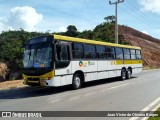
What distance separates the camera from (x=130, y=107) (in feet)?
33.0

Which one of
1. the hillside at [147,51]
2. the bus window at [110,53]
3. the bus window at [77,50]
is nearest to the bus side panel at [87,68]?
the bus window at [77,50]

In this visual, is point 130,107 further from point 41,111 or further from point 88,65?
point 88,65

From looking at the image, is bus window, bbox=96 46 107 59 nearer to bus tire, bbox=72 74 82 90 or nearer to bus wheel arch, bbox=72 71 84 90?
bus wheel arch, bbox=72 71 84 90

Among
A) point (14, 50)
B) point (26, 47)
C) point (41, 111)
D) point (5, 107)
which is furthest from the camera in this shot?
point (14, 50)

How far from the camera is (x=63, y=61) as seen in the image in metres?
14.7

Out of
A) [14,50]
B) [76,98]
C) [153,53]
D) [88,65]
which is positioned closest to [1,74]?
[14,50]

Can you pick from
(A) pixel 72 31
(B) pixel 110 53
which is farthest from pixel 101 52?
(A) pixel 72 31

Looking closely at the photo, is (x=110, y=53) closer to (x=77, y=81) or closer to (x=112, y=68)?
(x=112, y=68)

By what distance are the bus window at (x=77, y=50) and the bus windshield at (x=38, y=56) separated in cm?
201

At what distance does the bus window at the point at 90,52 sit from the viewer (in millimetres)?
17125

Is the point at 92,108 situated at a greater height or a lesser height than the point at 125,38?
lesser

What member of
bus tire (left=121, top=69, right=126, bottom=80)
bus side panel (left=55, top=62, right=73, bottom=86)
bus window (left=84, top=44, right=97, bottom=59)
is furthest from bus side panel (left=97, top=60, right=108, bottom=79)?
bus side panel (left=55, top=62, right=73, bottom=86)

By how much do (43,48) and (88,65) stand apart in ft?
12.2

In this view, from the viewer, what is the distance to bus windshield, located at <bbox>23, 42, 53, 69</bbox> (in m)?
14.1
